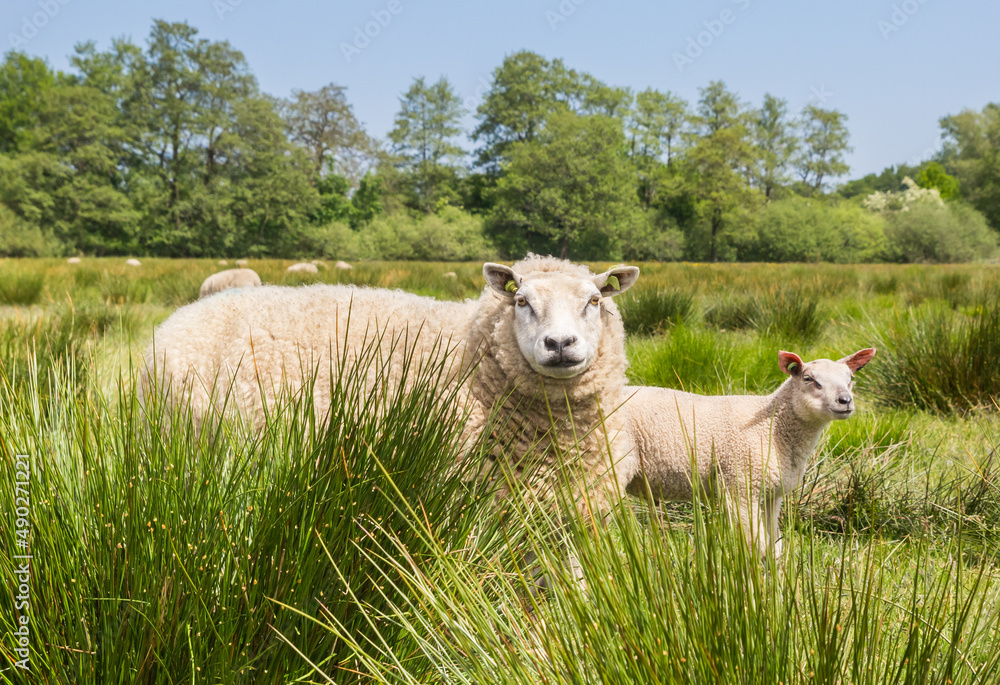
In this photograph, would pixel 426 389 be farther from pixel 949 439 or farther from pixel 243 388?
pixel 949 439

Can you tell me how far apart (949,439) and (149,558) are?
4035mm

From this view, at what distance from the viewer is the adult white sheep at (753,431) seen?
2.35 meters

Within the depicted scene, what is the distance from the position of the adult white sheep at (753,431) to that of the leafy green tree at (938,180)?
254 feet

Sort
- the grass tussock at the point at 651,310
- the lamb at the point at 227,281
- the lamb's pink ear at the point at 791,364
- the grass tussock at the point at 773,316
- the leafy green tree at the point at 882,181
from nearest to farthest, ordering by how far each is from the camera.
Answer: the lamb's pink ear at the point at 791,364
the grass tussock at the point at 773,316
the grass tussock at the point at 651,310
the lamb at the point at 227,281
the leafy green tree at the point at 882,181

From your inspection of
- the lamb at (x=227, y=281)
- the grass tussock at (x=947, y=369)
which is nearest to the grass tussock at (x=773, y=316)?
the grass tussock at (x=947, y=369)

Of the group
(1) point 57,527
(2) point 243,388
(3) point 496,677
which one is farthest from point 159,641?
(2) point 243,388

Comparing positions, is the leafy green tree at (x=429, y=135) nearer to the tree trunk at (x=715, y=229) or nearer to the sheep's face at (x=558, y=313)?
the tree trunk at (x=715, y=229)

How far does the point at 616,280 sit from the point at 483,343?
642 mm

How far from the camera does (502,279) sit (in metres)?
2.46

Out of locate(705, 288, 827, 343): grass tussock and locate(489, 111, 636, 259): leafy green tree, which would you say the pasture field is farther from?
locate(489, 111, 636, 259): leafy green tree

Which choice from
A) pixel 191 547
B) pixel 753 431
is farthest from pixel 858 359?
pixel 191 547

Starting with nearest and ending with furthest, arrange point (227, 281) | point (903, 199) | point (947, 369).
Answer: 1. point (947, 369)
2. point (227, 281)
3. point (903, 199)

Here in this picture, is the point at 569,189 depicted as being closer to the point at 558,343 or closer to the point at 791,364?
the point at 791,364

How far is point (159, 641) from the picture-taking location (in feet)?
3.49
